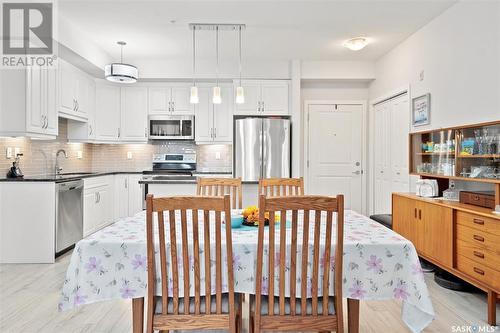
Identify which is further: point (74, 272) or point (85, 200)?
point (85, 200)

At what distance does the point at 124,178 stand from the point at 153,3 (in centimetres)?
304

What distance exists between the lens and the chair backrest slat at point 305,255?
1544mm

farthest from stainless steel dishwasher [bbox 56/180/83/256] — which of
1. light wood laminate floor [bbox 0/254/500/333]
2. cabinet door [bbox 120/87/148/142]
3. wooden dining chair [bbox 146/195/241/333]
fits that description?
wooden dining chair [bbox 146/195/241/333]

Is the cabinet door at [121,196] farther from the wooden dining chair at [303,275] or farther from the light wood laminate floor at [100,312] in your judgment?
the wooden dining chair at [303,275]

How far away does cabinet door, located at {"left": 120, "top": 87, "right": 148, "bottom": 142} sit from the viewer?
583 centimetres

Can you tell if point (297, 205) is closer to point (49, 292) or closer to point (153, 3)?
point (49, 292)

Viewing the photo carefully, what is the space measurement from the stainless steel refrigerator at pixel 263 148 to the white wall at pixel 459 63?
74.6 inches

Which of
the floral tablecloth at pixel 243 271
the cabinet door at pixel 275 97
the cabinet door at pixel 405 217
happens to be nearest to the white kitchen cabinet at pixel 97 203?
the cabinet door at pixel 275 97

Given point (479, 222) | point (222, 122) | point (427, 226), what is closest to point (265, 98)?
point (222, 122)

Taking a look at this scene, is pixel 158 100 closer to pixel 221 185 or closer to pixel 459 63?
pixel 221 185

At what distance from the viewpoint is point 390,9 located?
12.3ft

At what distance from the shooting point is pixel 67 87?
15.3 feet

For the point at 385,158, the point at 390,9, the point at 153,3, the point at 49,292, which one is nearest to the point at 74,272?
the point at 49,292

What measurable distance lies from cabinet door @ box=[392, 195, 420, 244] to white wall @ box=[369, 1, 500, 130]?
93 cm
